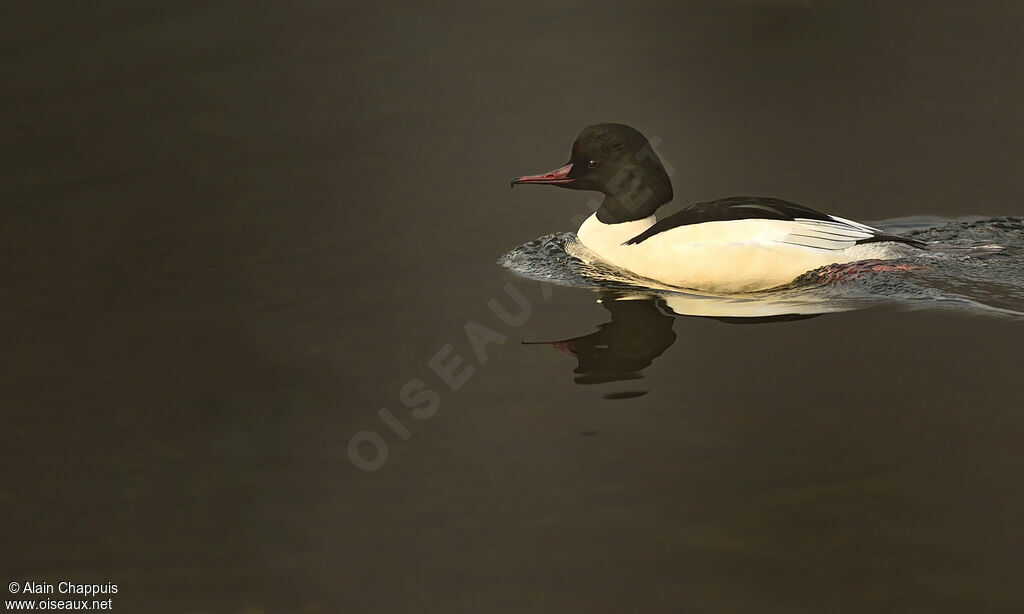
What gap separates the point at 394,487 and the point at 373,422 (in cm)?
57

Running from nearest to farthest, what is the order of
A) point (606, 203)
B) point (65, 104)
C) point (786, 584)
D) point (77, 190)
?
point (786, 584) → point (606, 203) → point (77, 190) → point (65, 104)

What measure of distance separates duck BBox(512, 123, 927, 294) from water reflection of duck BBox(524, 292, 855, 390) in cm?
13

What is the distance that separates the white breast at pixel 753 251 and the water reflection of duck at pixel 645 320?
102 mm

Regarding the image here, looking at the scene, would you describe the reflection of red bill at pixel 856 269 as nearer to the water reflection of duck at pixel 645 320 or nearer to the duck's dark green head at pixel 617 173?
the water reflection of duck at pixel 645 320

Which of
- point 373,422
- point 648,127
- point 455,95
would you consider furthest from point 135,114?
point 373,422

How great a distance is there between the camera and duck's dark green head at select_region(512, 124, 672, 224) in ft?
21.1

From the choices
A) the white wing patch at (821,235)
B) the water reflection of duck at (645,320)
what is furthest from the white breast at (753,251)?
the water reflection of duck at (645,320)

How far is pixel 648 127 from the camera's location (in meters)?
8.45

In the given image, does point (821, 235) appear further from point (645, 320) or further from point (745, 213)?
point (645, 320)

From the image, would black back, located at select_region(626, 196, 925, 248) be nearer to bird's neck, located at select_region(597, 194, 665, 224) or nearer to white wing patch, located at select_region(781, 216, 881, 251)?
white wing patch, located at select_region(781, 216, 881, 251)

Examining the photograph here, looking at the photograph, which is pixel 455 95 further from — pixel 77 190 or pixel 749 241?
pixel 749 241

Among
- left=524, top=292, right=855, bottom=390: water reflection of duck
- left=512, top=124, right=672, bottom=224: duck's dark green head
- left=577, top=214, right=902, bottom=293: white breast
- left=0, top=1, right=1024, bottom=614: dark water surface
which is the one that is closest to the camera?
left=0, top=1, right=1024, bottom=614: dark water surface

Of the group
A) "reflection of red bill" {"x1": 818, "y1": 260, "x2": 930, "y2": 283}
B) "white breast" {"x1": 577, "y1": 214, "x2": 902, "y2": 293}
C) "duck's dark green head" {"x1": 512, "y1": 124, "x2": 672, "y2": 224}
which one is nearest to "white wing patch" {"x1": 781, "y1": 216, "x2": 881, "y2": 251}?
"white breast" {"x1": 577, "y1": 214, "x2": 902, "y2": 293}

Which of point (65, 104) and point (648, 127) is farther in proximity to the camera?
point (65, 104)
